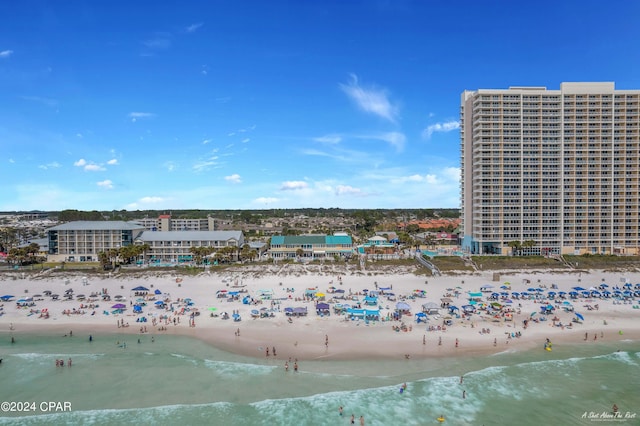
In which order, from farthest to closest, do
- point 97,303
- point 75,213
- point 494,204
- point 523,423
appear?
1. point 75,213
2. point 494,204
3. point 97,303
4. point 523,423

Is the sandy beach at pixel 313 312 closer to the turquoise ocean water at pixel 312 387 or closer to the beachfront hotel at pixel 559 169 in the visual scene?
the turquoise ocean water at pixel 312 387

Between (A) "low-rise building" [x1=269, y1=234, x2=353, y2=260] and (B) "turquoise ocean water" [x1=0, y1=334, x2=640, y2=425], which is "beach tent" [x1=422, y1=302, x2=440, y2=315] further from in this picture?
(A) "low-rise building" [x1=269, y1=234, x2=353, y2=260]

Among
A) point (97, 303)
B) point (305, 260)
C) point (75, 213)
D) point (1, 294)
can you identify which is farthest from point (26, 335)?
point (75, 213)

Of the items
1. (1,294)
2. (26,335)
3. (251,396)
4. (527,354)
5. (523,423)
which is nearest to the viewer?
(523,423)

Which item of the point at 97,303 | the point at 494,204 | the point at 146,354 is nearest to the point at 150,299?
the point at 97,303

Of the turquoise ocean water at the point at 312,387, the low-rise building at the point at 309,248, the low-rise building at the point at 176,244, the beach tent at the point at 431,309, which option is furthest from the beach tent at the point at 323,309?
the low-rise building at the point at 176,244

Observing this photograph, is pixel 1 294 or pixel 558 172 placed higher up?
pixel 558 172

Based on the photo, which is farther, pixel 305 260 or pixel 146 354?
pixel 305 260

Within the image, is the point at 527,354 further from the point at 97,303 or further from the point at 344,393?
the point at 97,303
